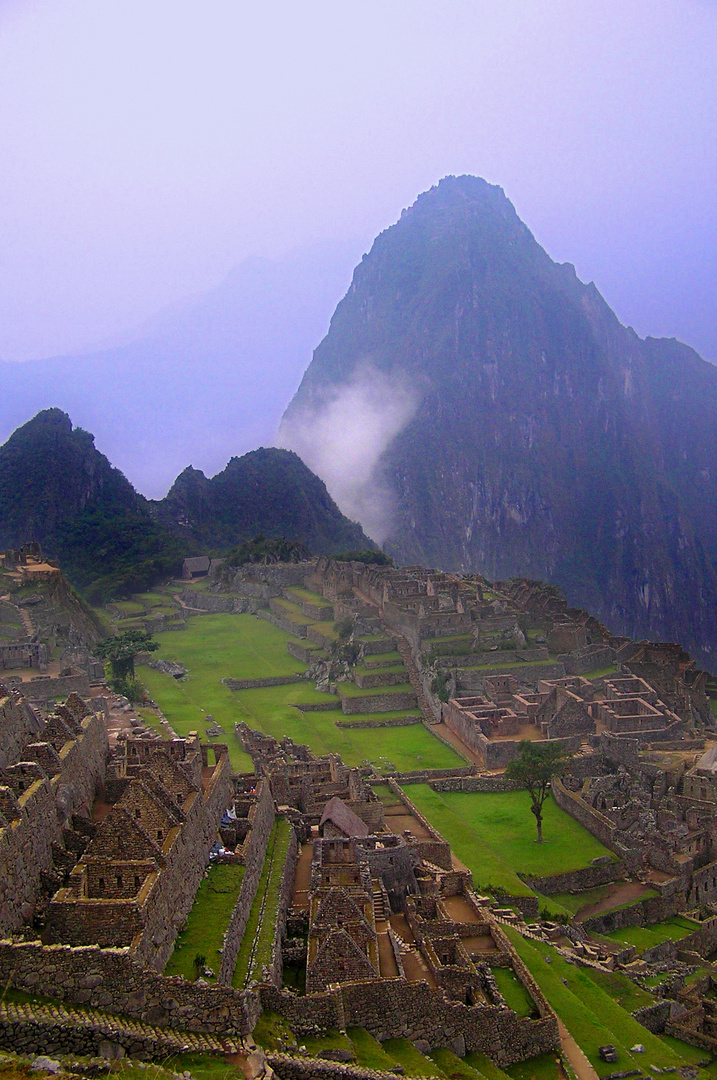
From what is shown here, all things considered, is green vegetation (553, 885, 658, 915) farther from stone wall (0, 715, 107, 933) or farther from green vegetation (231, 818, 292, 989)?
stone wall (0, 715, 107, 933)

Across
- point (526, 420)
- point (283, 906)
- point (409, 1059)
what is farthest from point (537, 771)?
point (526, 420)

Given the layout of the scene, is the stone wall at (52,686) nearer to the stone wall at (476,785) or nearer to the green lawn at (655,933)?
the stone wall at (476,785)

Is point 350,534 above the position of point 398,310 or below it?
below

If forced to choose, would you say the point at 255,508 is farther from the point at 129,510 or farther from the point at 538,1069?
the point at 538,1069

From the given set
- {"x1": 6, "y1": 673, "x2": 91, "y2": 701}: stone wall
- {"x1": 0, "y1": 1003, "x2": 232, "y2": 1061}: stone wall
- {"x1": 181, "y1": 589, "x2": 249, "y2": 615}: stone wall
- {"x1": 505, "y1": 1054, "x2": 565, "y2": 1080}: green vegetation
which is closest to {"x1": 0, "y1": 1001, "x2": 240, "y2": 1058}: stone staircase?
{"x1": 0, "y1": 1003, "x2": 232, "y2": 1061}: stone wall

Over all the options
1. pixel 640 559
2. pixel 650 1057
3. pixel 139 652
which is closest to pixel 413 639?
pixel 139 652

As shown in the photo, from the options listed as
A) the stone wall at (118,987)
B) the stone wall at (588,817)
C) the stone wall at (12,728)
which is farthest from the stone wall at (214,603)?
the stone wall at (118,987)

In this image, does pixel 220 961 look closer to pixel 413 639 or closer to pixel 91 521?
pixel 413 639
